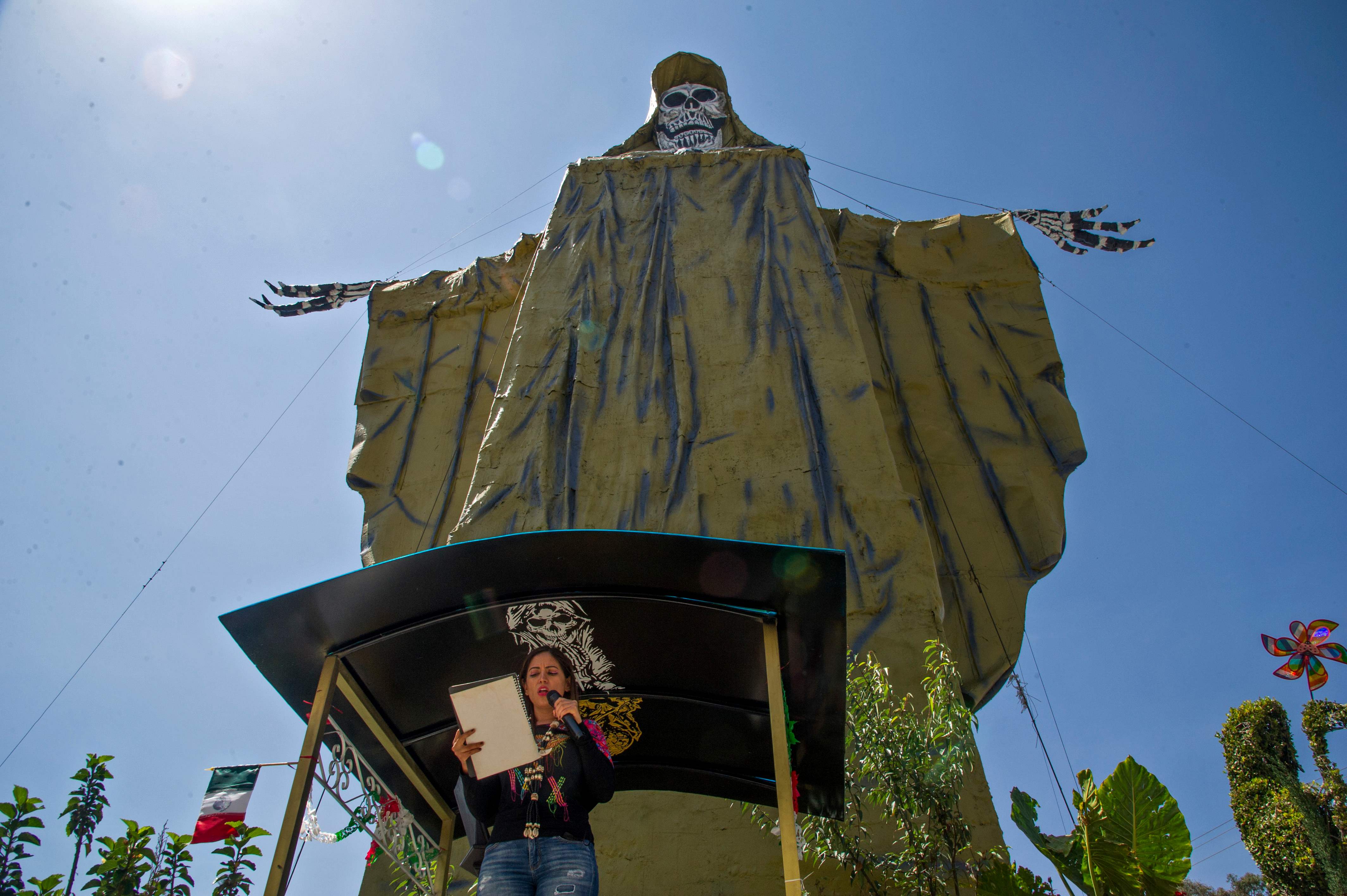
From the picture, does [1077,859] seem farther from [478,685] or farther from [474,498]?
[474,498]

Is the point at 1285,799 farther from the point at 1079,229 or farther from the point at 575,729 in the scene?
the point at 575,729

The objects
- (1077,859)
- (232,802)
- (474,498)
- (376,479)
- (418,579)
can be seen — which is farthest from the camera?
(376,479)

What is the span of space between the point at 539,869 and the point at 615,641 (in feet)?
3.75

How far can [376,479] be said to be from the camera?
10023 millimetres

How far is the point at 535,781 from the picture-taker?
10.1 feet

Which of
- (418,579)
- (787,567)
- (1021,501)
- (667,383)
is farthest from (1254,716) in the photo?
(418,579)

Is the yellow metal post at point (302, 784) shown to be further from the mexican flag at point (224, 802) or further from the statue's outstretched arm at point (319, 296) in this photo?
the statue's outstretched arm at point (319, 296)

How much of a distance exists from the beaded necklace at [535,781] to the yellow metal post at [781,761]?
79 centimetres

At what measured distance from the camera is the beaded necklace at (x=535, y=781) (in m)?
2.96

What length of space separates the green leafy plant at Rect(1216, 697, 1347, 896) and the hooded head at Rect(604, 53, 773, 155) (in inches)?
432

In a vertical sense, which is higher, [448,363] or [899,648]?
[448,363]

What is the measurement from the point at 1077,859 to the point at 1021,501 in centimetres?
558

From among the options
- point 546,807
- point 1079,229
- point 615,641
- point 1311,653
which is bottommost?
point 546,807

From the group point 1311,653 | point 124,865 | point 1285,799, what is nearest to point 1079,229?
point 1311,653
